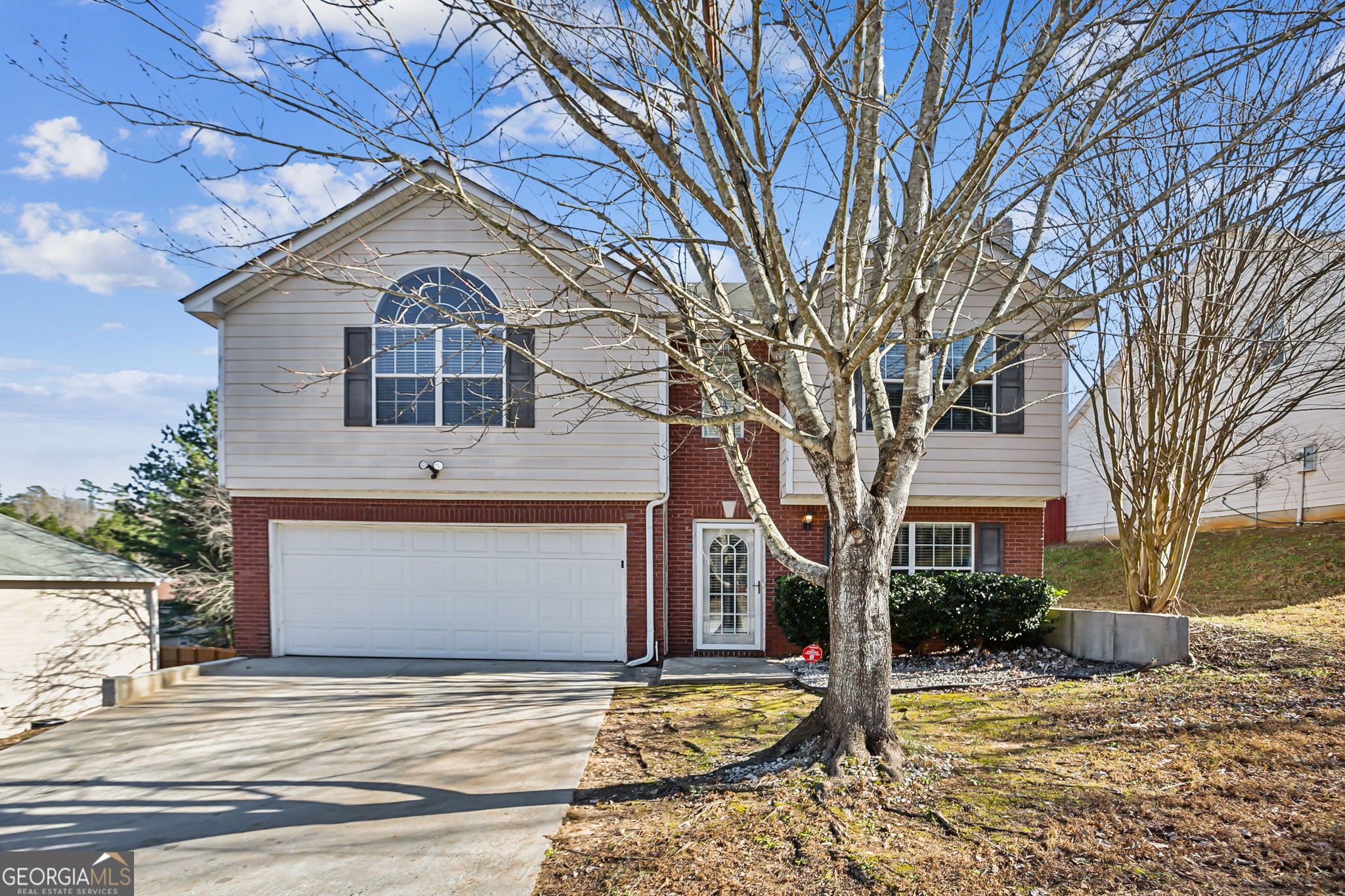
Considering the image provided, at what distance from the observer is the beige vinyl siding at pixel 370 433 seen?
429 inches

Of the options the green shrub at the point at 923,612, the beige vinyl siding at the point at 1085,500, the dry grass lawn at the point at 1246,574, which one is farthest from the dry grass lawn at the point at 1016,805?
the beige vinyl siding at the point at 1085,500

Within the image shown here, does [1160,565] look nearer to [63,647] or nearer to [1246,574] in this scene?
[1246,574]

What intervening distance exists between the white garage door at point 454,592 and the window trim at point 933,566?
4383 mm

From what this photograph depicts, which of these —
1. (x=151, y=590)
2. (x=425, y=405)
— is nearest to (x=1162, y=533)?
(x=425, y=405)

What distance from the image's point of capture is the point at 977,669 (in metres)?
9.82

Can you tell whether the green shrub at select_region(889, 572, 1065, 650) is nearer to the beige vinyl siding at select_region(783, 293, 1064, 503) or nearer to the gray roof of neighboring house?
the beige vinyl siding at select_region(783, 293, 1064, 503)

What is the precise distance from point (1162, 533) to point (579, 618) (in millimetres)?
7962

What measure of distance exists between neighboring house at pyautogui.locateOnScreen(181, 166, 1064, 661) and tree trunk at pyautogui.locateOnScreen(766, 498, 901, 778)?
5174 millimetres

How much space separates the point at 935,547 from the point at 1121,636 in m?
3.01

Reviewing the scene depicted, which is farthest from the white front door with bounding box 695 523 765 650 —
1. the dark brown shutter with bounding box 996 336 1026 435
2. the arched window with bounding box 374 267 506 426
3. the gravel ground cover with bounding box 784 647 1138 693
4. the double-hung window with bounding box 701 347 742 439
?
the dark brown shutter with bounding box 996 336 1026 435

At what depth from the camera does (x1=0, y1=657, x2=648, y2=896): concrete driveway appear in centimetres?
479

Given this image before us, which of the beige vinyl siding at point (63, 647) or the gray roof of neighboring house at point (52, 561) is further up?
the gray roof of neighboring house at point (52, 561)

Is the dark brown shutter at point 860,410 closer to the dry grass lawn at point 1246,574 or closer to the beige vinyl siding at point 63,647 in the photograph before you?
the dry grass lawn at point 1246,574

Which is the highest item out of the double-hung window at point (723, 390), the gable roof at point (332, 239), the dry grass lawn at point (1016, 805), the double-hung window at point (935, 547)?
the gable roof at point (332, 239)
